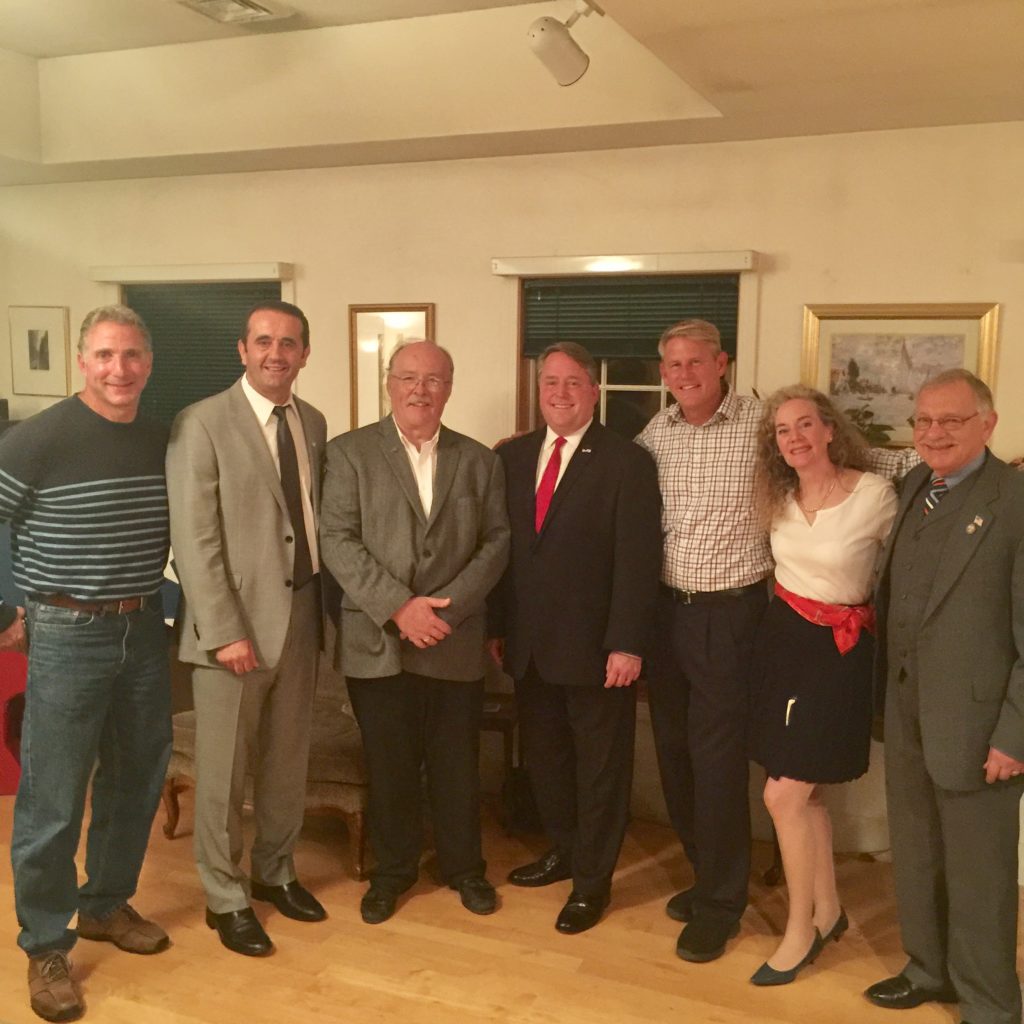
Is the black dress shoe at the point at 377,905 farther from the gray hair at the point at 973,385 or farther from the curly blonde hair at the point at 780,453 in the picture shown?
the gray hair at the point at 973,385

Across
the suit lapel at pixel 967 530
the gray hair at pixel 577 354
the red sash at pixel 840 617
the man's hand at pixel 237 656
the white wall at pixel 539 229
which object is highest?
the white wall at pixel 539 229

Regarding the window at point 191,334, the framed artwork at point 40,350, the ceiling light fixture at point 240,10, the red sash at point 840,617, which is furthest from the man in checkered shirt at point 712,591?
the framed artwork at point 40,350

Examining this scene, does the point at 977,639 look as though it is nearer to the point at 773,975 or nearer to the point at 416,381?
the point at 773,975

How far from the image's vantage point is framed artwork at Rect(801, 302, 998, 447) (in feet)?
11.7

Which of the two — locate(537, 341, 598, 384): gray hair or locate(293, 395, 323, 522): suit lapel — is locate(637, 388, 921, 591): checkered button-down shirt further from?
locate(293, 395, 323, 522): suit lapel

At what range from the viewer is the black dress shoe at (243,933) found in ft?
9.27

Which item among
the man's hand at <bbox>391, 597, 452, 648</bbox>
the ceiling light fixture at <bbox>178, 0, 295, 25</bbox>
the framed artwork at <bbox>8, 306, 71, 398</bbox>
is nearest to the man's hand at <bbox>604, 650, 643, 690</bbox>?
the man's hand at <bbox>391, 597, 452, 648</bbox>

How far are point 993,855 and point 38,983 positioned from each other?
244cm

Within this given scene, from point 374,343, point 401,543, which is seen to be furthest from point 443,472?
point 374,343

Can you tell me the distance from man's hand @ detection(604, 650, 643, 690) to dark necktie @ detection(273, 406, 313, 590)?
913 millimetres

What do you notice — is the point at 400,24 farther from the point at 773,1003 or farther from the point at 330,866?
the point at 773,1003

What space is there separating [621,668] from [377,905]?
3.49 ft

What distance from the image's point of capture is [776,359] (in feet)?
12.6

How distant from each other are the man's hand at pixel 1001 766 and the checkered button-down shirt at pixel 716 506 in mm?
775
